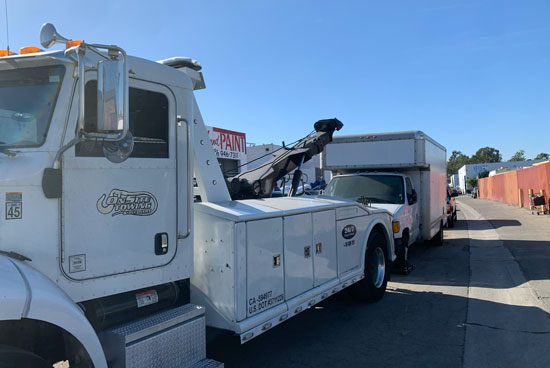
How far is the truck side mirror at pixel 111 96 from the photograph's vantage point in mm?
2332

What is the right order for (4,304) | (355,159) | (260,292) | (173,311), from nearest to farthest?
(4,304) → (173,311) → (260,292) → (355,159)

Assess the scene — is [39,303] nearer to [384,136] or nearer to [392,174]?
[392,174]

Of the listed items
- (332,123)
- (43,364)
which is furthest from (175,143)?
(332,123)

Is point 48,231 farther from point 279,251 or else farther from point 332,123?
point 332,123

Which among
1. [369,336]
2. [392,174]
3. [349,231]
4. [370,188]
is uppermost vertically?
[392,174]

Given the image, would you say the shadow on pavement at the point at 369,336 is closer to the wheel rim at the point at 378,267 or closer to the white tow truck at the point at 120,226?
the wheel rim at the point at 378,267

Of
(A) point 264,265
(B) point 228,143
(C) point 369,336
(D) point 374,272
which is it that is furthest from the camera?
(B) point 228,143

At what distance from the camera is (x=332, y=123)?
628cm

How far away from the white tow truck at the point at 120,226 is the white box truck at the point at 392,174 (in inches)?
211

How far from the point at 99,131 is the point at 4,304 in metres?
1.02

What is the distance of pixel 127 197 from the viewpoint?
2984 mm

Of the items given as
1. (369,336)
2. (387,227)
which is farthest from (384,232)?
(369,336)

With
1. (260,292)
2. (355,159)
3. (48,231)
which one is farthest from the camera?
(355,159)

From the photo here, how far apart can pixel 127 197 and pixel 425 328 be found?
4191 millimetres
